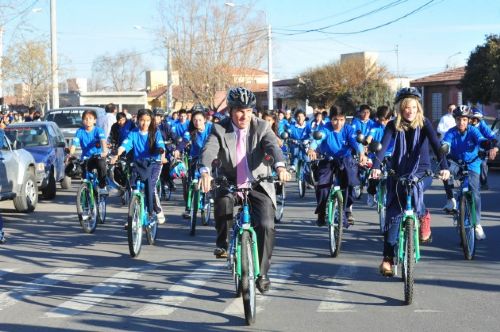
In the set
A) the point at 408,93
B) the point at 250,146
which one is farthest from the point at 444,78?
the point at 250,146

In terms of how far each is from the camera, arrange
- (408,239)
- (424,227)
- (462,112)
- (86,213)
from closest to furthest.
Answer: (408,239) < (424,227) < (462,112) < (86,213)

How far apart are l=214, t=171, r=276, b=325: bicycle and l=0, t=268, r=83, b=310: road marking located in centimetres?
232

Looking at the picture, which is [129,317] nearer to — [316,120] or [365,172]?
[365,172]

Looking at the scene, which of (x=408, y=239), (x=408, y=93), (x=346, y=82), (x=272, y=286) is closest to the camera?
(x=408, y=239)

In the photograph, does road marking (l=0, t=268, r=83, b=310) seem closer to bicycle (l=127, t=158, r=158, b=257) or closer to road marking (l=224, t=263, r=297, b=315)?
bicycle (l=127, t=158, r=158, b=257)

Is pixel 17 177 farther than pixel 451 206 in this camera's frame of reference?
Yes

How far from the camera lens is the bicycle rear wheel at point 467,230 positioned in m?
10.5

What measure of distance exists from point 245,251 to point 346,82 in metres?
49.0

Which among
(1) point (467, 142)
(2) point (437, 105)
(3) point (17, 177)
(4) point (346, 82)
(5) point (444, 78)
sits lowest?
(3) point (17, 177)

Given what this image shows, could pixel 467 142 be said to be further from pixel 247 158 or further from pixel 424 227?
pixel 247 158

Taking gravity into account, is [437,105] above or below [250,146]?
above

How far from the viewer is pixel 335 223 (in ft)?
35.9

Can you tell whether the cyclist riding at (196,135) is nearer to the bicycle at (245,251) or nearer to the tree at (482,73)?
the bicycle at (245,251)

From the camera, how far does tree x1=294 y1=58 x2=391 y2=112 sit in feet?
175
